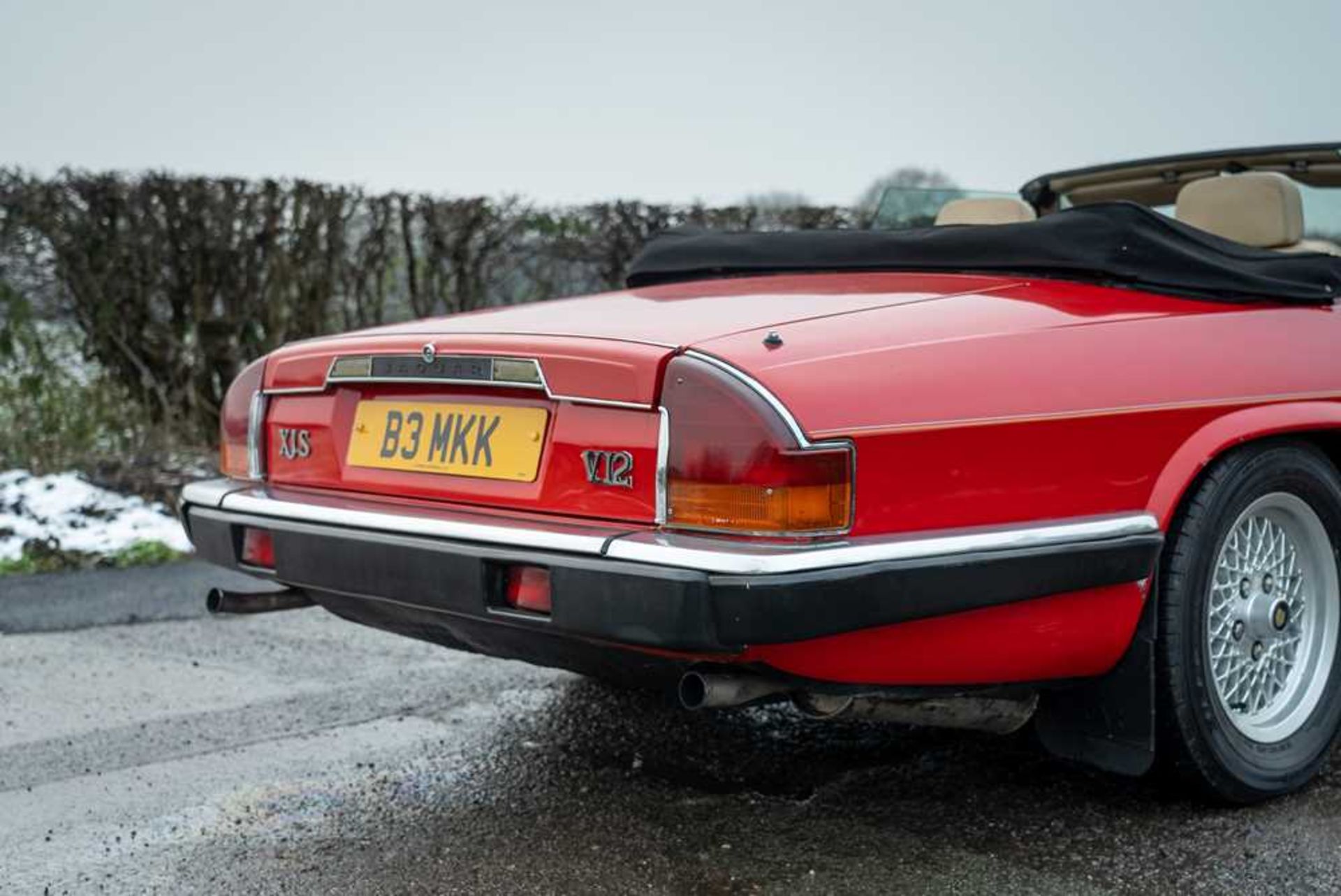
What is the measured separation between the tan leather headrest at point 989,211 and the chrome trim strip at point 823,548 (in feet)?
5.29

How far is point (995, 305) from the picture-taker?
2.98 m

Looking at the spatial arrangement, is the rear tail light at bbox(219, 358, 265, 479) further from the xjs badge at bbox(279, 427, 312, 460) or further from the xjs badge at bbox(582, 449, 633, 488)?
the xjs badge at bbox(582, 449, 633, 488)

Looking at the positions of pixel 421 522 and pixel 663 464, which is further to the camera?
pixel 421 522

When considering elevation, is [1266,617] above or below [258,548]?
below

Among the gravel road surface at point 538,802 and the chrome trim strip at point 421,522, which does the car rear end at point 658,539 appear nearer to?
the chrome trim strip at point 421,522

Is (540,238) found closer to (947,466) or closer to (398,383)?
(398,383)

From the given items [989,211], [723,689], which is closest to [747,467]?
[723,689]

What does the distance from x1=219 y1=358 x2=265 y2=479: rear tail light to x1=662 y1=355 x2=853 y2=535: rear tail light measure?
130 centimetres

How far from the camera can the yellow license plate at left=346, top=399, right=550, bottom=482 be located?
9.29 feet

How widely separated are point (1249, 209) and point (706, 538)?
7.21ft

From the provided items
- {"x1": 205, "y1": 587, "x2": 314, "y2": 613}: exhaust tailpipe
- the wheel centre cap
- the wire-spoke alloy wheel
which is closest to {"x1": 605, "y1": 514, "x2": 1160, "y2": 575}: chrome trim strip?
the wire-spoke alloy wheel

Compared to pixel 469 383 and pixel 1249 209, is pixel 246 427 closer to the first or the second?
pixel 469 383

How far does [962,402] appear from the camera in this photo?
267cm

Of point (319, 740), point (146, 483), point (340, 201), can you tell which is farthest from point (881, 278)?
point (340, 201)
